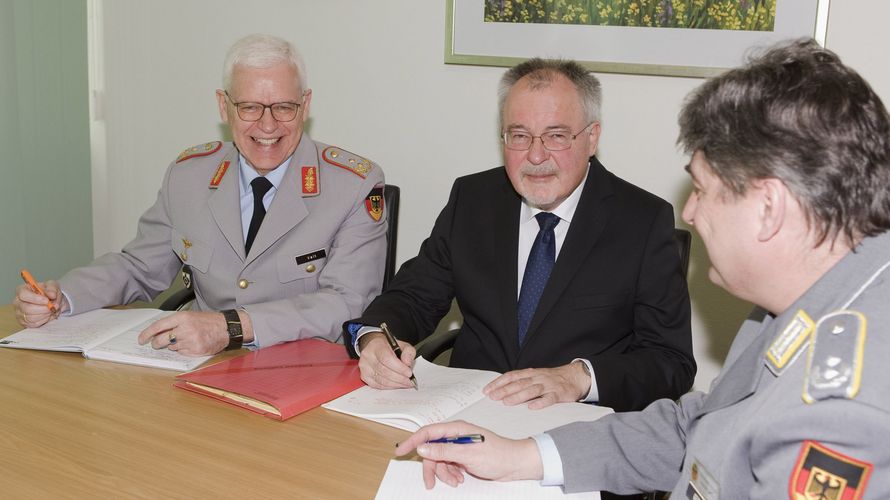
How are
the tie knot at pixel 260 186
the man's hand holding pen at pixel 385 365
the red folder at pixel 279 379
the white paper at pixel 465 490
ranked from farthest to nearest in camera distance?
the tie knot at pixel 260 186, the man's hand holding pen at pixel 385 365, the red folder at pixel 279 379, the white paper at pixel 465 490

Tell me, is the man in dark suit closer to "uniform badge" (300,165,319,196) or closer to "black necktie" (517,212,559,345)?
"black necktie" (517,212,559,345)

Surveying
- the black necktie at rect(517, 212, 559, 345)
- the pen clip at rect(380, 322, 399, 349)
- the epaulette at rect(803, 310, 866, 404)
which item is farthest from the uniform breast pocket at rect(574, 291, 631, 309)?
the epaulette at rect(803, 310, 866, 404)

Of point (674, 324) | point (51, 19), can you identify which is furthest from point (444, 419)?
point (51, 19)

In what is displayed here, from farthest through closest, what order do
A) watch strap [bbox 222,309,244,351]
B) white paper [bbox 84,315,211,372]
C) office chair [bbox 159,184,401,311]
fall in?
office chair [bbox 159,184,401,311]
watch strap [bbox 222,309,244,351]
white paper [bbox 84,315,211,372]

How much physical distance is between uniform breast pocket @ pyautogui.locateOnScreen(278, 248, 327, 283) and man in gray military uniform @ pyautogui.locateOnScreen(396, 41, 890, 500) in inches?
55.7

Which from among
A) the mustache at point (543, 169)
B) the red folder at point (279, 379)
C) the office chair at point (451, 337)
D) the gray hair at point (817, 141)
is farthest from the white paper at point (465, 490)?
the mustache at point (543, 169)

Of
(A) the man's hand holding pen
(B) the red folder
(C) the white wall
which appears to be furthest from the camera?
(C) the white wall

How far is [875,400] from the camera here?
95cm

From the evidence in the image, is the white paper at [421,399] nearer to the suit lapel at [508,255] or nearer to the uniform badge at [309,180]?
the suit lapel at [508,255]

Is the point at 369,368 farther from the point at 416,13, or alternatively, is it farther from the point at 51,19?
the point at 51,19

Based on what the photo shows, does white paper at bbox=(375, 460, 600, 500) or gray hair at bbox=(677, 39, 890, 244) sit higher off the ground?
gray hair at bbox=(677, 39, 890, 244)

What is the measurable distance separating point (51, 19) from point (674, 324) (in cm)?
307

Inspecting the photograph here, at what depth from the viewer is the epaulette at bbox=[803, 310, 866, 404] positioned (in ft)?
3.16

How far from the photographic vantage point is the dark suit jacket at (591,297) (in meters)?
2.15
